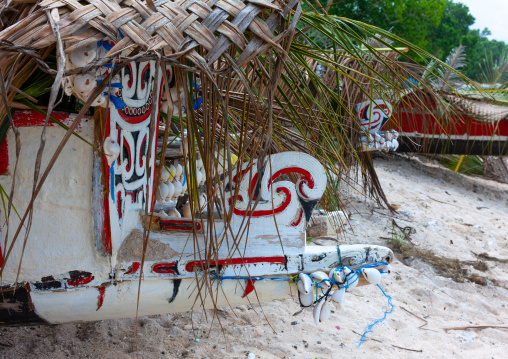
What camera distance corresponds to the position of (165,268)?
1315 millimetres

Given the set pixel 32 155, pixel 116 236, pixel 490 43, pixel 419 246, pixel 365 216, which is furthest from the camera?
pixel 490 43

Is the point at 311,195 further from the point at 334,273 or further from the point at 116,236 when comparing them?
the point at 116,236

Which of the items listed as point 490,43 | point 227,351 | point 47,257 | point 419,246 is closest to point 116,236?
point 47,257

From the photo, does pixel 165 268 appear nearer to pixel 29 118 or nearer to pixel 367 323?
pixel 29 118

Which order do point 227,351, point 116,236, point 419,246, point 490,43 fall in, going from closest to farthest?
point 116,236
point 227,351
point 419,246
point 490,43

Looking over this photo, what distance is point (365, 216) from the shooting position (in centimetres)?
403

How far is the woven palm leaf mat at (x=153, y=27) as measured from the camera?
2.76ft

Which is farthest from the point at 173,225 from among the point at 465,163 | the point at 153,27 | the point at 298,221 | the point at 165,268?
the point at 465,163

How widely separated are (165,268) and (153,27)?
0.66m

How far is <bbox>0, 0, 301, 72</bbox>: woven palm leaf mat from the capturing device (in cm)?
84

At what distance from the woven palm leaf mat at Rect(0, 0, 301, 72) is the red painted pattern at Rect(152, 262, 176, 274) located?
0.59m

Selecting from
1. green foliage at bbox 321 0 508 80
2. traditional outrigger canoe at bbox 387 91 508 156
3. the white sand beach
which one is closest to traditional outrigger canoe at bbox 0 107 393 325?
the white sand beach

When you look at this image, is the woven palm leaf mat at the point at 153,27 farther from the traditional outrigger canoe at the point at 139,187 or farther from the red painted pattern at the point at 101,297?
the red painted pattern at the point at 101,297

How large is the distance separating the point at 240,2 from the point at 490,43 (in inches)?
1267
